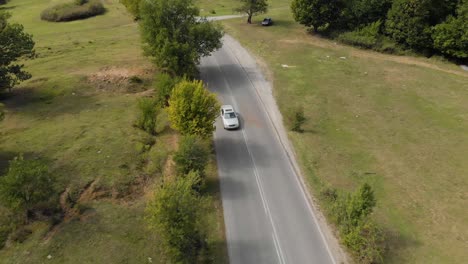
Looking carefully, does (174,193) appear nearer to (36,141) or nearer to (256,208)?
(256,208)

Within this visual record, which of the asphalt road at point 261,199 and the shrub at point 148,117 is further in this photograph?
the shrub at point 148,117

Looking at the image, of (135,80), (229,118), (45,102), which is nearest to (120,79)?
(135,80)

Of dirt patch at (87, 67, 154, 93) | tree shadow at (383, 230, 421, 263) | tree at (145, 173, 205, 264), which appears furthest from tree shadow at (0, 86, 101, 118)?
tree shadow at (383, 230, 421, 263)

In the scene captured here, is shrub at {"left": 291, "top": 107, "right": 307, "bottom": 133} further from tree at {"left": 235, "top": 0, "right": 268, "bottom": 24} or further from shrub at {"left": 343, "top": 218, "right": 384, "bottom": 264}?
tree at {"left": 235, "top": 0, "right": 268, "bottom": 24}

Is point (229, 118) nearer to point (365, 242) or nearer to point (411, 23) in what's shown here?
point (365, 242)

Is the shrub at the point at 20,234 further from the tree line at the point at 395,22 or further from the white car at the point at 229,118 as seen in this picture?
the tree line at the point at 395,22

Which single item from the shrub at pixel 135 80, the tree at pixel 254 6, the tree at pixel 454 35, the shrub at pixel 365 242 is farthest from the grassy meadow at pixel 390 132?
the shrub at pixel 135 80
